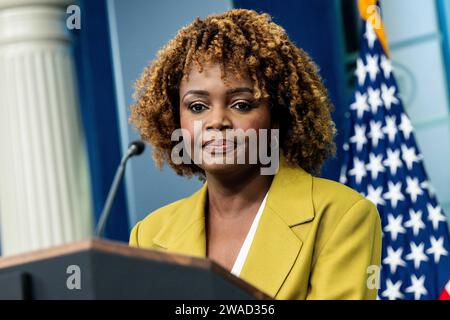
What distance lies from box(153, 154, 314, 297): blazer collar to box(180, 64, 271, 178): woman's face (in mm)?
115

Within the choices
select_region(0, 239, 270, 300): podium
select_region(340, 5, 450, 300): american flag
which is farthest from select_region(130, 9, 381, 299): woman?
select_region(340, 5, 450, 300): american flag

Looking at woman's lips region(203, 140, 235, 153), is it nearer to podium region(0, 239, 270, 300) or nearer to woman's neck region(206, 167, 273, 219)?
woman's neck region(206, 167, 273, 219)

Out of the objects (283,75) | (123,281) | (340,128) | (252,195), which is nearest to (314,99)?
(283,75)

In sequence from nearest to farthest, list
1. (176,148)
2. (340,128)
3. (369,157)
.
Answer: (176,148) < (369,157) < (340,128)

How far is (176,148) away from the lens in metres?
3.32

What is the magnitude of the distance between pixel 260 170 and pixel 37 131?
256 cm

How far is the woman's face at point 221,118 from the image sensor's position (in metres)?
2.97

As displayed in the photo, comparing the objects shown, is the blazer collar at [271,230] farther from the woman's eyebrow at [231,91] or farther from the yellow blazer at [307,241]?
the woman's eyebrow at [231,91]

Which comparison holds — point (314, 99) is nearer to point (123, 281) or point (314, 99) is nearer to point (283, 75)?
point (283, 75)

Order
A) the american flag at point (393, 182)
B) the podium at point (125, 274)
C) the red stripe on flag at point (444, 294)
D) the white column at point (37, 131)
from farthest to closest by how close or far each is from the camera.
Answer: the white column at point (37, 131)
the american flag at point (393, 182)
the red stripe on flag at point (444, 294)
the podium at point (125, 274)

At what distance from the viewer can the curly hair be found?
3.02m

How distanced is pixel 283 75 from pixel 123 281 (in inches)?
46.5

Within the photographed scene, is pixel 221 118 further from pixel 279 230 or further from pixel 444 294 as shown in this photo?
pixel 444 294

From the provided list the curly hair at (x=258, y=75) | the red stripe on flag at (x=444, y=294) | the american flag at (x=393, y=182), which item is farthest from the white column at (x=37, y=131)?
the curly hair at (x=258, y=75)
